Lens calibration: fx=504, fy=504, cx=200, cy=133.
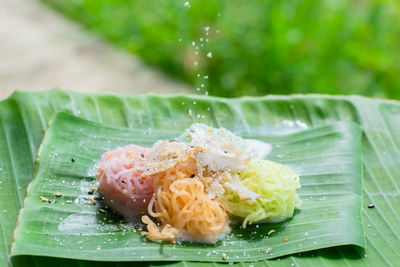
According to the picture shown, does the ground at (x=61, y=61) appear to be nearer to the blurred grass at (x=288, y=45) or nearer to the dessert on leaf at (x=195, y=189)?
the blurred grass at (x=288, y=45)

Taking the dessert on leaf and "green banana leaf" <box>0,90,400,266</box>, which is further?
"green banana leaf" <box>0,90,400,266</box>

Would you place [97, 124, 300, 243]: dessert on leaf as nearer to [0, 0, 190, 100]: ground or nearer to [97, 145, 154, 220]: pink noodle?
[97, 145, 154, 220]: pink noodle

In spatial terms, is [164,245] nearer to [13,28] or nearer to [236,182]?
[236,182]

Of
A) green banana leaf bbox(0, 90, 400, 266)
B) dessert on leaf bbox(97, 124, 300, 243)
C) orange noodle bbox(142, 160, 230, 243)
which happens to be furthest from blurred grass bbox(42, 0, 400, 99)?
orange noodle bbox(142, 160, 230, 243)

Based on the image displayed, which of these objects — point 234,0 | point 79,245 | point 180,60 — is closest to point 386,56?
point 234,0

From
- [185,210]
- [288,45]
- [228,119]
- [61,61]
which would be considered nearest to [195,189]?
[185,210]

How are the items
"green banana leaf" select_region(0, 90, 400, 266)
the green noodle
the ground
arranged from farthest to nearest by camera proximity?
1. the ground
2. "green banana leaf" select_region(0, 90, 400, 266)
3. the green noodle

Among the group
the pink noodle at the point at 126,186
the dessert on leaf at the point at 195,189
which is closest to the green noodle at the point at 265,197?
the dessert on leaf at the point at 195,189

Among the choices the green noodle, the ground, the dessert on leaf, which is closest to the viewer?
the dessert on leaf
